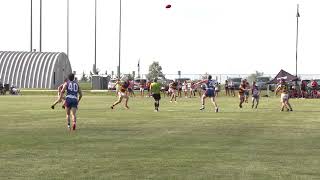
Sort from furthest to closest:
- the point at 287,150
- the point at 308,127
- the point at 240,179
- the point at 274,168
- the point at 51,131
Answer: the point at 308,127
the point at 51,131
the point at 287,150
the point at 274,168
the point at 240,179

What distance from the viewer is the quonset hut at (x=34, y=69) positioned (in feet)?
319

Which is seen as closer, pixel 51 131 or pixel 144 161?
pixel 144 161

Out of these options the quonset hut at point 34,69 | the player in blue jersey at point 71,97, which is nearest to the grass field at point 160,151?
the player in blue jersey at point 71,97

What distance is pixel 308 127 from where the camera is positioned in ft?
75.6

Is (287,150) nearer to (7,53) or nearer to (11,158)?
(11,158)

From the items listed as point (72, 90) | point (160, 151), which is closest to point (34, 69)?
point (72, 90)

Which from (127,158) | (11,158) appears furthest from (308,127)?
(11,158)

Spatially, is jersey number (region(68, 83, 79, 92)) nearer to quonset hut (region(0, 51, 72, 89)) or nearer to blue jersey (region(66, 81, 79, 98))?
blue jersey (region(66, 81, 79, 98))

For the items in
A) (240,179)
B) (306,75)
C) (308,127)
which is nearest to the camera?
→ (240,179)

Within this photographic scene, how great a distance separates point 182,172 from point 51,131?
9.59m

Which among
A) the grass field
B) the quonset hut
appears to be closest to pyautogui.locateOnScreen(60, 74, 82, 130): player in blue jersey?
the grass field

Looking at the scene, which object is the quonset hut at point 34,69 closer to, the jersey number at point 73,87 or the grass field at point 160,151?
the grass field at point 160,151

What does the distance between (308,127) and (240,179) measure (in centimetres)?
1254

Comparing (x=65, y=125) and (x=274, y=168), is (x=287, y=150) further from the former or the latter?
(x=65, y=125)
